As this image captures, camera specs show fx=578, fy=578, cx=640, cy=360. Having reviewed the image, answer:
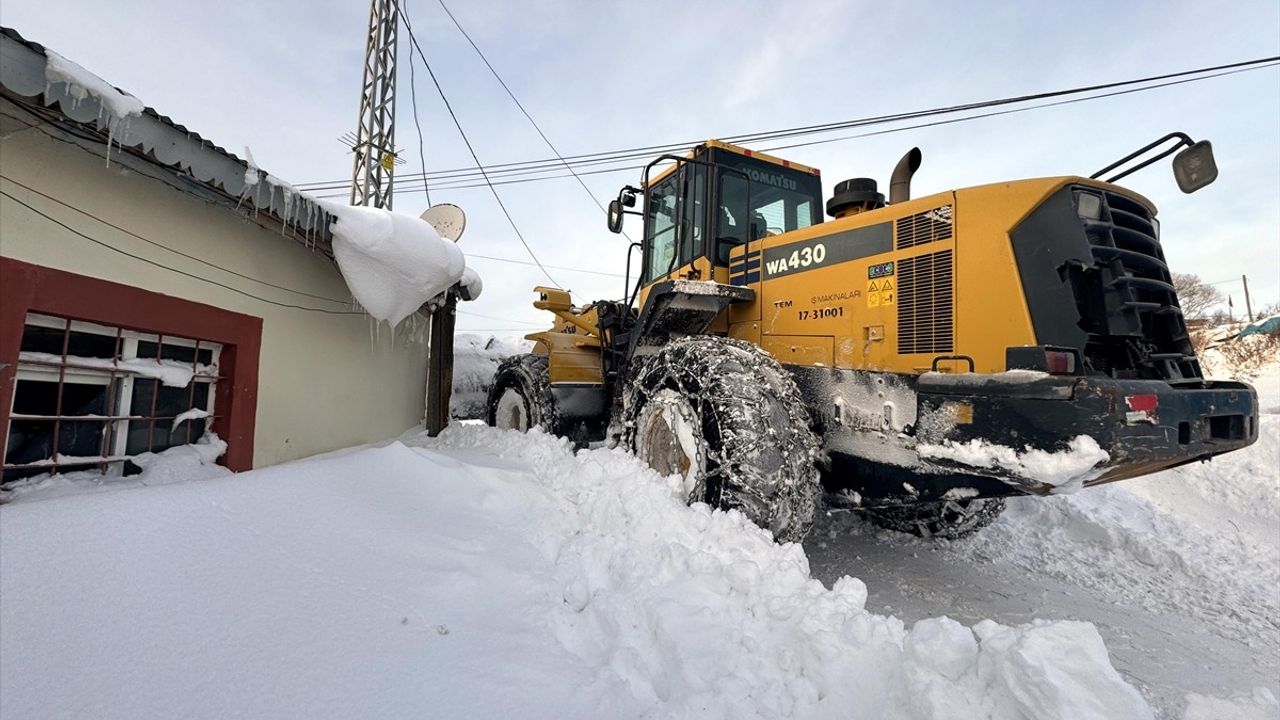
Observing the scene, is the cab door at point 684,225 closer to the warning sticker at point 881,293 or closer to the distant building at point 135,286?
the warning sticker at point 881,293

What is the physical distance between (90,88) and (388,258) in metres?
1.96

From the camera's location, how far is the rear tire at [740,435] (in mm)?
3262

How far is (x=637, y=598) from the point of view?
2.54 m

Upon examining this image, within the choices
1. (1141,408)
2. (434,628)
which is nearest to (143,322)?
(434,628)

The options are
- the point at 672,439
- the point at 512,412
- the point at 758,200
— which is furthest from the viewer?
the point at 512,412

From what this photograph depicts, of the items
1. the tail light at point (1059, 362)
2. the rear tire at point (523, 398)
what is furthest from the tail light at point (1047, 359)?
the rear tire at point (523, 398)

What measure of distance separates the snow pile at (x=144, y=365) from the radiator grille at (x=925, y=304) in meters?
4.25

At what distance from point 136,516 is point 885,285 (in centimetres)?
383

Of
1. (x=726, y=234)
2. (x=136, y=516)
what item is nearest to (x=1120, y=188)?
(x=726, y=234)

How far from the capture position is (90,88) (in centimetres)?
239

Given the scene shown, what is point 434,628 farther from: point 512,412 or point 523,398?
point 512,412

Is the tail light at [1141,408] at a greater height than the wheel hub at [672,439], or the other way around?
the tail light at [1141,408]

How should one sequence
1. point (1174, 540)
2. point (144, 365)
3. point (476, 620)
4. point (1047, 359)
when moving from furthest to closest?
point (1174, 540)
point (144, 365)
point (1047, 359)
point (476, 620)

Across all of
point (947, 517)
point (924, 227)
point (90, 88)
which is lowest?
point (947, 517)
